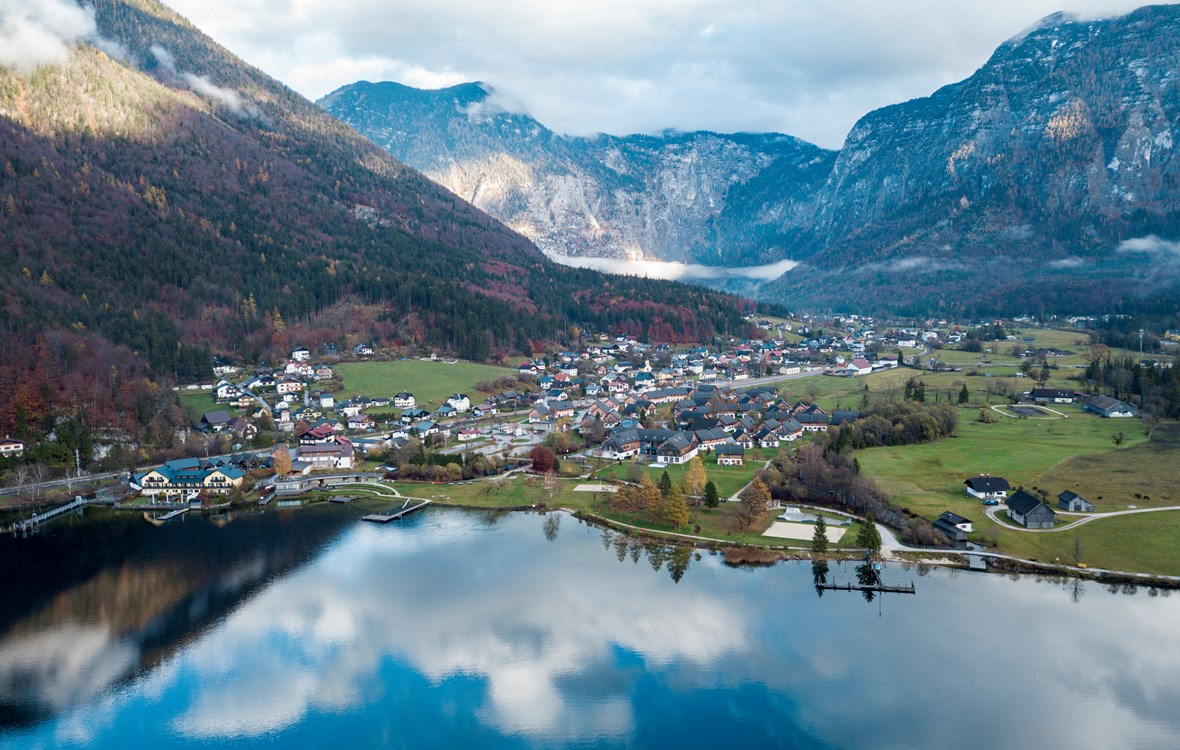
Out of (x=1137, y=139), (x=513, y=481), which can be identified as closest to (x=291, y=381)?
(x=513, y=481)

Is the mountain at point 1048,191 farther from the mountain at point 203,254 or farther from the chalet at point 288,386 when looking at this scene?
the chalet at point 288,386

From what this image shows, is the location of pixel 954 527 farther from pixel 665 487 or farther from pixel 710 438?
pixel 710 438

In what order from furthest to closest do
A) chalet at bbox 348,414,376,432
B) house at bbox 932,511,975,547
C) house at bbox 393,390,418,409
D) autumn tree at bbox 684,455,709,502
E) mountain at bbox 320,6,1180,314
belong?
1. mountain at bbox 320,6,1180,314
2. house at bbox 393,390,418,409
3. chalet at bbox 348,414,376,432
4. autumn tree at bbox 684,455,709,502
5. house at bbox 932,511,975,547

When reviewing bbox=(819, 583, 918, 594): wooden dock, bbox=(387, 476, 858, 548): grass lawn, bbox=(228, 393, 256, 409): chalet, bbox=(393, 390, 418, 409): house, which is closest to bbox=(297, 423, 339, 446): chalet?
bbox=(387, 476, 858, 548): grass lawn

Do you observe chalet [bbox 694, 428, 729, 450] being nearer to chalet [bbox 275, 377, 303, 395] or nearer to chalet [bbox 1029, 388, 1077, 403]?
chalet [bbox 1029, 388, 1077, 403]

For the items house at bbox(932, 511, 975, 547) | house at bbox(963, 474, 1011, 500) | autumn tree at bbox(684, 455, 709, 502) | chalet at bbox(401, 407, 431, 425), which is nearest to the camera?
house at bbox(932, 511, 975, 547)

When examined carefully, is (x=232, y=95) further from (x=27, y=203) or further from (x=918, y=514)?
(x=918, y=514)
